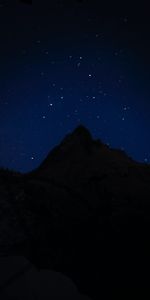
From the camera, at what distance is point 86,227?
7238 millimetres

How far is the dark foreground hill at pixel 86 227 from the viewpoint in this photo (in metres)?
6.73

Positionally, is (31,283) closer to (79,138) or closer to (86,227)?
(86,227)

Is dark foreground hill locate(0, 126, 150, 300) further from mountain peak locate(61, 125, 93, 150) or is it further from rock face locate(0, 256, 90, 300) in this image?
mountain peak locate(61, 125, 93, 150)

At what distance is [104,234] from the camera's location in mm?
7145

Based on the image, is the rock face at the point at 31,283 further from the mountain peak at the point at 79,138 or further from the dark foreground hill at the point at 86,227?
the mountain peak at the point at 79,138

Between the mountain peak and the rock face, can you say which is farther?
the mountain peak

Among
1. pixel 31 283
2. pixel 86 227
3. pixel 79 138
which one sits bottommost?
pixel 31 283

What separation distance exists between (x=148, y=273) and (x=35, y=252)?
2.26 m

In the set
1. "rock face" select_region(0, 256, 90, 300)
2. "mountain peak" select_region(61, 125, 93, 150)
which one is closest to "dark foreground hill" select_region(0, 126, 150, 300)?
"rock face" select_region(0, 256, 90, 300)

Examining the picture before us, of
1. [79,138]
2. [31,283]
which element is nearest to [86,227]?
[31,283]

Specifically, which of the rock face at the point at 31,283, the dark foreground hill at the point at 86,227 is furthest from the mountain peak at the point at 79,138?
the rock face at the point at 31,283

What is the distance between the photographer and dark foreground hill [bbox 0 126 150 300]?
22.1 feet

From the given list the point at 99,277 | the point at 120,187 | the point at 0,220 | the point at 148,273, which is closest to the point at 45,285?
the point at 99,277

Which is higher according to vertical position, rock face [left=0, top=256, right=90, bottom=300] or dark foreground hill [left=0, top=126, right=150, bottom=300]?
dark foreground hill [left=0, top=126, right=150, bottom=300]
